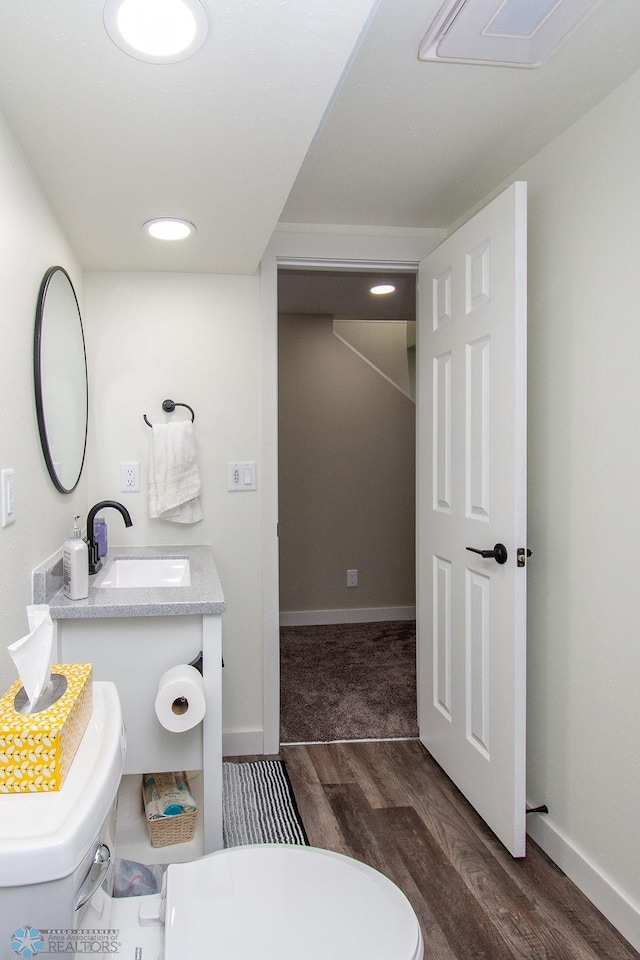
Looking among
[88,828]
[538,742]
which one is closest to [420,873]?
[538,742]

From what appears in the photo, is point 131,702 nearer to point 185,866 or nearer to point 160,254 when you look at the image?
point 185,866

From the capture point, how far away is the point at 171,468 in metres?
2.63

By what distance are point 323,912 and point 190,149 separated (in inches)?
60.6

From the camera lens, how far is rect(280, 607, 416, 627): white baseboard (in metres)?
4.66

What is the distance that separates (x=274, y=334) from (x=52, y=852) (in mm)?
2233

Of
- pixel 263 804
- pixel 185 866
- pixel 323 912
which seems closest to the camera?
pixel 323 912

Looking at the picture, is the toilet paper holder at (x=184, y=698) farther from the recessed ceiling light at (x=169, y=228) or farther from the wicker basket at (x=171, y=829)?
the recessed ceiling light at (x=169, y=228)

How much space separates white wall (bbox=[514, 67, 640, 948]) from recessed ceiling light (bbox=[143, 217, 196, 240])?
110 centimetres

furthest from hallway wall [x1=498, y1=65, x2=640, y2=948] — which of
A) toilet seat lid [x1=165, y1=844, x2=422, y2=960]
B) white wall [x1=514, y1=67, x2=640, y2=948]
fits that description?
toilet seat lid [x1=165, y1=844, x2=422, y2=960]

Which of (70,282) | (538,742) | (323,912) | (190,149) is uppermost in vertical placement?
(190,149)

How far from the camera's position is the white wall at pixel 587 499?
171 cm

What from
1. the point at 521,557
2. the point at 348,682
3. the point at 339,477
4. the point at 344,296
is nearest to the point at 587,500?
the point at 521,557

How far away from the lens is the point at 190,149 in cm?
157

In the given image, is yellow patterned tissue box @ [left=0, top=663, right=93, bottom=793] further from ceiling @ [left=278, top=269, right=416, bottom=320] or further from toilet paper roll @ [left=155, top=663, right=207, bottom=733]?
ceiling @ [left=278, top=269, right=416, bottom=320]
